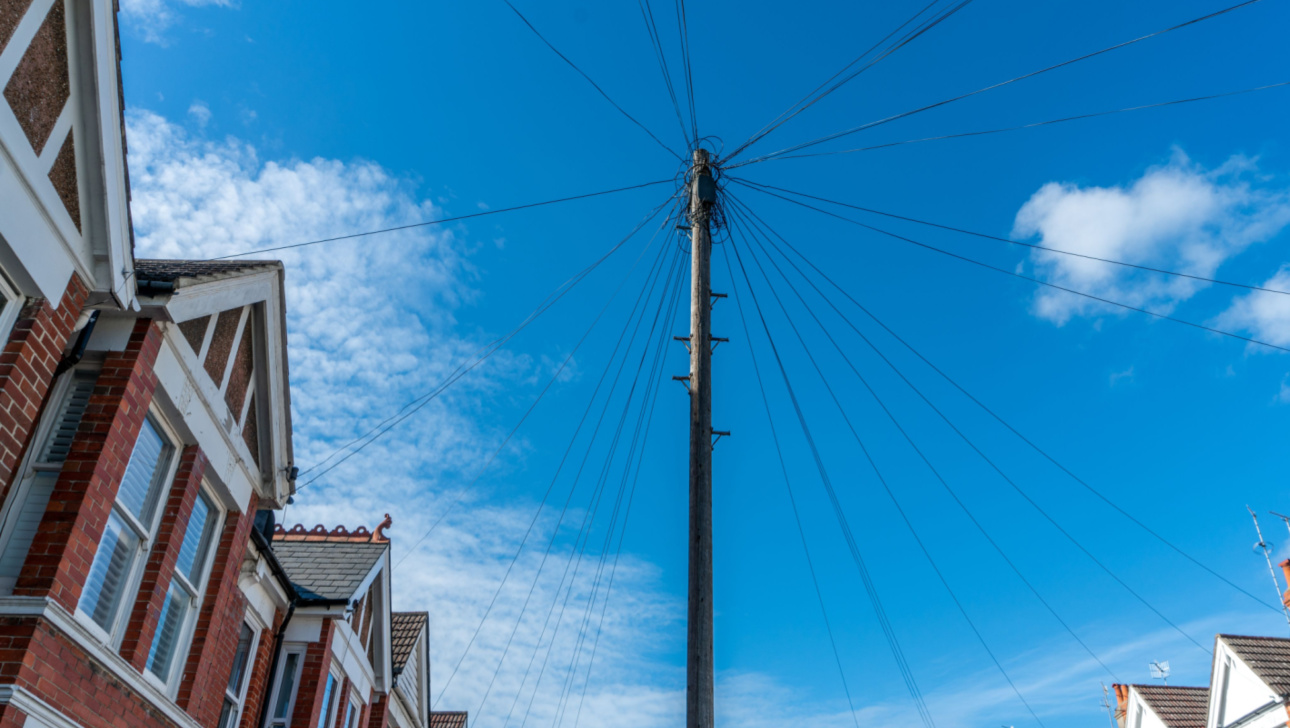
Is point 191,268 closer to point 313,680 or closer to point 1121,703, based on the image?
point 313,680

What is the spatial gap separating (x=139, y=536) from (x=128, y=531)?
0.16m

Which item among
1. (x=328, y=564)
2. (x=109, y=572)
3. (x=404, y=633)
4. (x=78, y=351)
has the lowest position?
(x=109, y=572)

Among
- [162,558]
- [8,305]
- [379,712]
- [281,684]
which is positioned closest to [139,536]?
[162,558]

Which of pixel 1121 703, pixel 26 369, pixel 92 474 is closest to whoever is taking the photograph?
pixel 26 369

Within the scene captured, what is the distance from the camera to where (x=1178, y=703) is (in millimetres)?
30719

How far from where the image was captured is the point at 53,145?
22.1 ft

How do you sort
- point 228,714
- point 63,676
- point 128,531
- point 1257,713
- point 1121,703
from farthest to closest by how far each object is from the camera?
point 1121,703, point 1257,713, point 228,714, point 128,531, point 63,676

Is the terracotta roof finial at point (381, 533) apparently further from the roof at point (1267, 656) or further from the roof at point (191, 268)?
the roof at point (1267, 656)

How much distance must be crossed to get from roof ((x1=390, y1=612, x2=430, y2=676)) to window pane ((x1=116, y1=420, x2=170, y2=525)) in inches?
467

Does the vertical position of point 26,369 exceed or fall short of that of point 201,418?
it falls short

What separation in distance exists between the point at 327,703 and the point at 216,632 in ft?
18.6

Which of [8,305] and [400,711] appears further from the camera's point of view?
[400,711]

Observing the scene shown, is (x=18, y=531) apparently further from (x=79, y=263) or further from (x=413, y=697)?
(x=413, y=697)

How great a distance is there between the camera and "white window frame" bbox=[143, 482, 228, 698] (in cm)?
913
